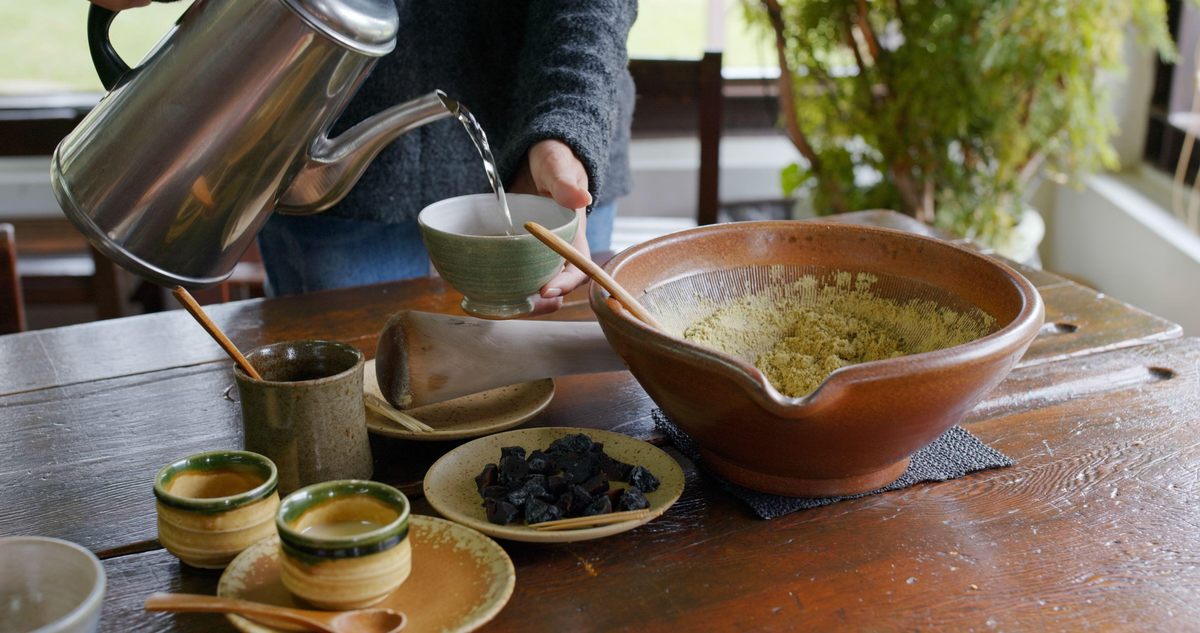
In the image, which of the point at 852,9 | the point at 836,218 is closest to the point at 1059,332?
the point at 836,218

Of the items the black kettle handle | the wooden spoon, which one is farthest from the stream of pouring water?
the wooden spoon

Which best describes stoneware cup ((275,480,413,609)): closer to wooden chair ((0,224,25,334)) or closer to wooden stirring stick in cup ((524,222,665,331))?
wooden stirring stick in cup ((524,222,665,331))

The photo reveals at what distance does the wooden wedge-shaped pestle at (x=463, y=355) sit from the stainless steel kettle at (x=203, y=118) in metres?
0.21

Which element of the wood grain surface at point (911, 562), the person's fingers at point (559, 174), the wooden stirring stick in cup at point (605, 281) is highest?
the person's fingers at point (559, 174)

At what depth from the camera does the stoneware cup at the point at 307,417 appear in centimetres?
85

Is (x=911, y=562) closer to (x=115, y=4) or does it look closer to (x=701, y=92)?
(x=115, y=4)

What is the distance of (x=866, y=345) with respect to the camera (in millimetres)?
1048

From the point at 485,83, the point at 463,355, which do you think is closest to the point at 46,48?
the point at 485,83

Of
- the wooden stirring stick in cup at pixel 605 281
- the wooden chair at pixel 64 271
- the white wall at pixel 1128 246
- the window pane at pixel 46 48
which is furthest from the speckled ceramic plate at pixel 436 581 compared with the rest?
the window pane at pixel 46 48

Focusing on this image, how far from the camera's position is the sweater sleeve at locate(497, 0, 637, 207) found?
3.97 ft

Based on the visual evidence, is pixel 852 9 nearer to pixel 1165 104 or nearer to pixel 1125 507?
pixel 1165 104

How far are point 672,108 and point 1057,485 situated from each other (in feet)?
7.82

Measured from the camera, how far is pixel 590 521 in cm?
81

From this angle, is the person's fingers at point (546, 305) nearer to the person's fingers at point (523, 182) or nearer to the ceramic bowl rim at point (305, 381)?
the person's fingers at point (523, 182)
